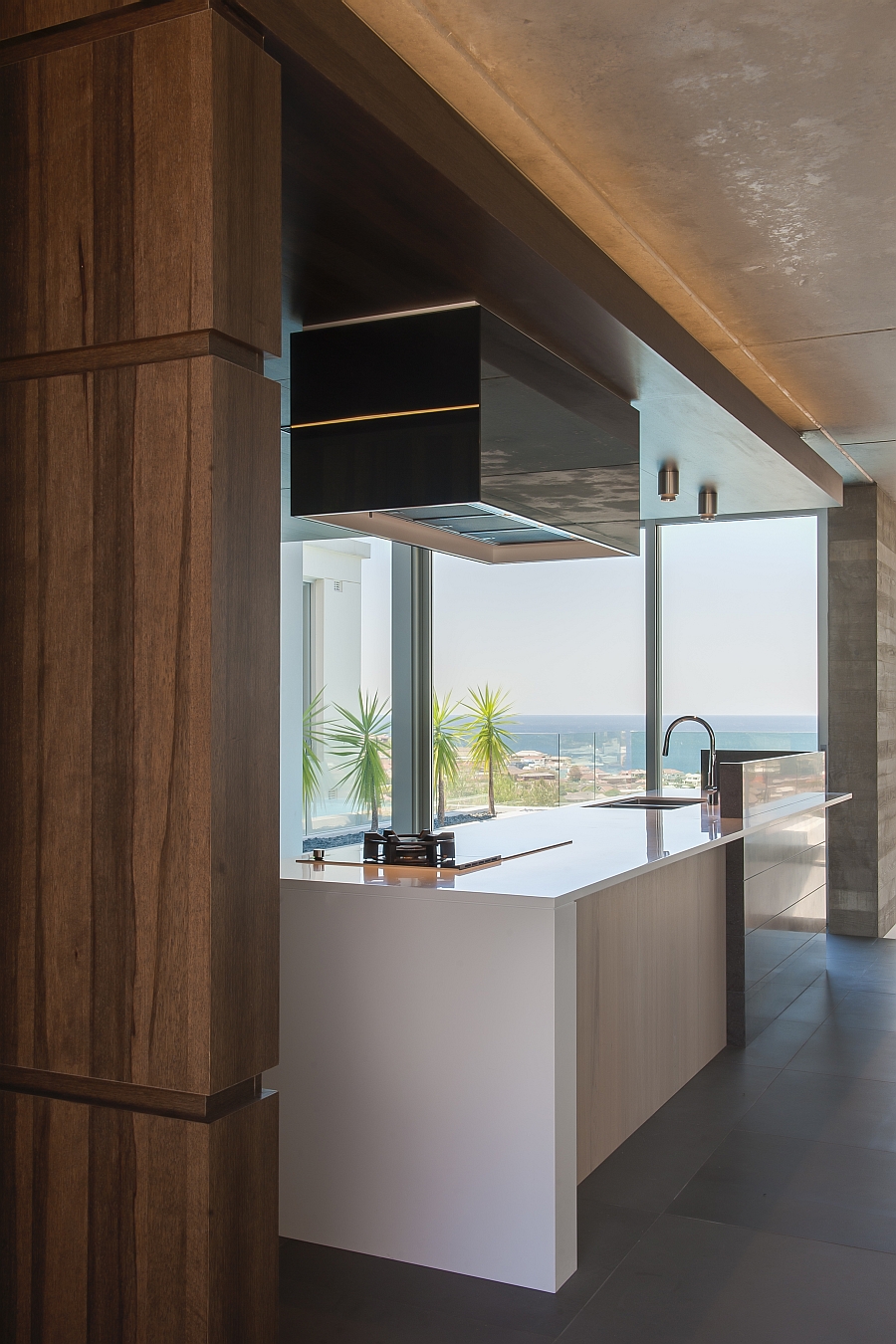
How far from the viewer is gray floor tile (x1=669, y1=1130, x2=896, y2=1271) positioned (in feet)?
9.70

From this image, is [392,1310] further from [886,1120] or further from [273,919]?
[886,1120]

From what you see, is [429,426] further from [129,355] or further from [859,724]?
[859,724]

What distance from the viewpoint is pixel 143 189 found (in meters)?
1.80

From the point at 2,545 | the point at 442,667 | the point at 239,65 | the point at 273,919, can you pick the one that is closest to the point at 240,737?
the point at 273,919

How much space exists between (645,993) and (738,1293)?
119 cm

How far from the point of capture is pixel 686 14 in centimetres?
238

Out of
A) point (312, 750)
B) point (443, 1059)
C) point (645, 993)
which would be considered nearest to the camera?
point (443, 1059)

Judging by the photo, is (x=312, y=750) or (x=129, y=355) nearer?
(x=129, y=355)

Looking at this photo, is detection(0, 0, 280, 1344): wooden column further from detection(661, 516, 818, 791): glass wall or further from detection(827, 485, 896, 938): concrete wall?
detection(661, 516, 818, 791): glass wall

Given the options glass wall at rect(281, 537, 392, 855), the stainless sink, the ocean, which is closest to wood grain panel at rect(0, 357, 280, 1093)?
the stainless sink

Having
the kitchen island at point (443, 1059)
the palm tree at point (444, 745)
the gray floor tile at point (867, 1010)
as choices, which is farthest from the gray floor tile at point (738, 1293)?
the palm tree at point (444, 745)

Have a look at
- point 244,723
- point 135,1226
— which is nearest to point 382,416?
point 244,723

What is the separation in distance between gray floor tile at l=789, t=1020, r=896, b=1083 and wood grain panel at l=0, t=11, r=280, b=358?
3.54m

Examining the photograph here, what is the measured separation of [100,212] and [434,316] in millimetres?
1498
